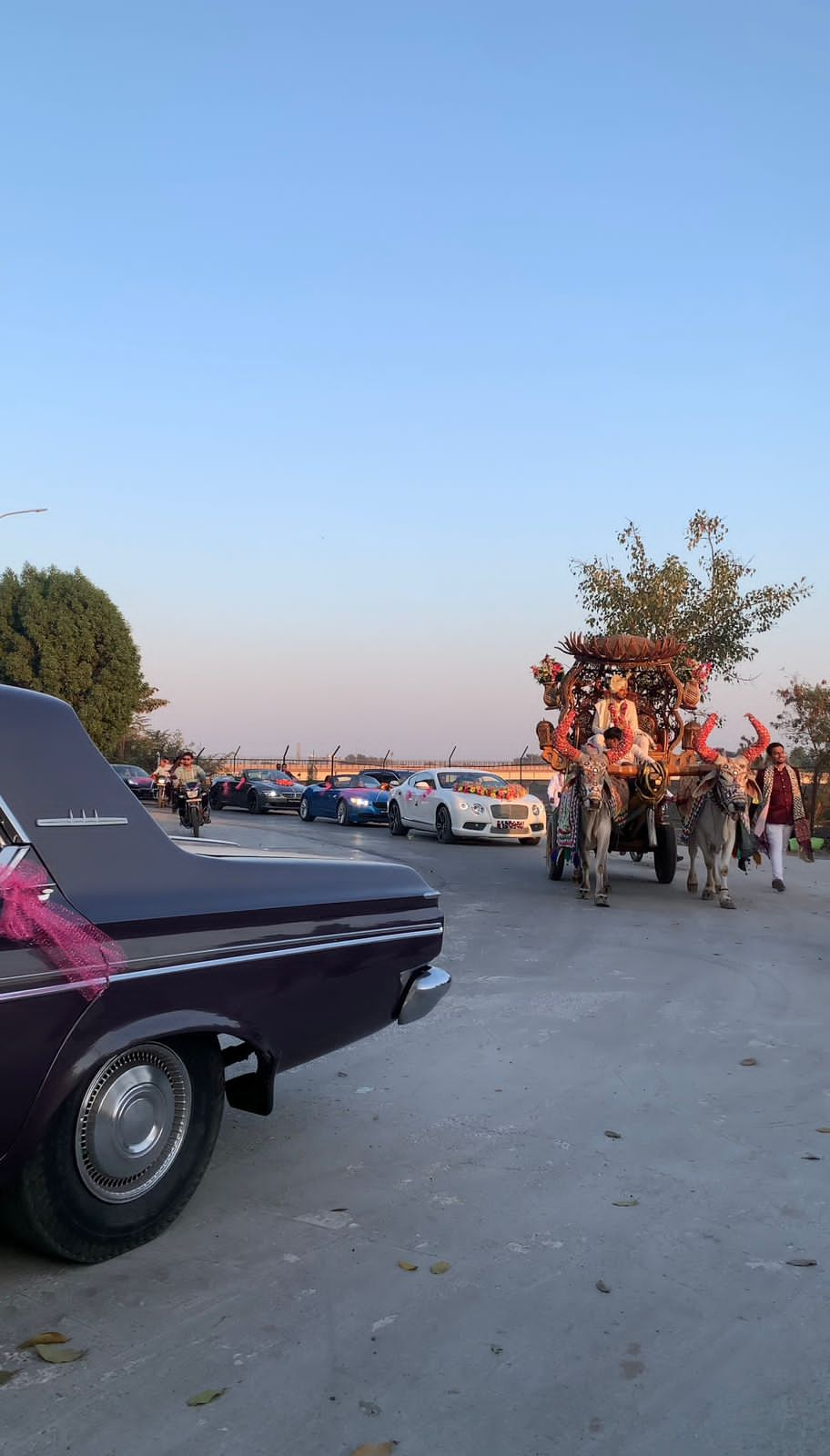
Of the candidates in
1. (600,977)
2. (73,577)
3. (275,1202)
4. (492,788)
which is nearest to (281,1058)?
(275,1202)

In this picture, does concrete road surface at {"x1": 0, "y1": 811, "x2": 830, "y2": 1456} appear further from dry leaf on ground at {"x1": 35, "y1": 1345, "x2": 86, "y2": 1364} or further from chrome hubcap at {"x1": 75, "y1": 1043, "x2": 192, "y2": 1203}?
chrome hubcap at {"x1": 75, "y1": 1043, "x2": 192, "y2": 1203}

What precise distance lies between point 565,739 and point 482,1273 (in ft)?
39.5

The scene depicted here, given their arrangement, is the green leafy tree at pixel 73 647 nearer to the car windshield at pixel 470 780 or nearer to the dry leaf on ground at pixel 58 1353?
the car windshield at pixel 470 780

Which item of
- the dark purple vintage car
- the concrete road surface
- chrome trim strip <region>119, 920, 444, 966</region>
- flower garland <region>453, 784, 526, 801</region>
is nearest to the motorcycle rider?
flower garland <region>453, 784, 526, 801</region>

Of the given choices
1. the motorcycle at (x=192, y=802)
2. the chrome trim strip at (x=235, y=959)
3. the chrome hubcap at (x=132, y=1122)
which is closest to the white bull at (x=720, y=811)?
the chrome trim strip at (x=235, y=959)

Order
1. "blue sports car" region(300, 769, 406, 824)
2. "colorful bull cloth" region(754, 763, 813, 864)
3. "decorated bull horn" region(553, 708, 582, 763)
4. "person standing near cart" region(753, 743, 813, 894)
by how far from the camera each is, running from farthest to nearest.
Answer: "blue sports car" region(300, 769, 406, 824)
"person standing near cart" region(753, 743, 813, 894)
"colorful bull cloth" region(754, 763, 813, 864)
"decorated bull horn" region(553, 708, 582, 763)

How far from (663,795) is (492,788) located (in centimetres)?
923

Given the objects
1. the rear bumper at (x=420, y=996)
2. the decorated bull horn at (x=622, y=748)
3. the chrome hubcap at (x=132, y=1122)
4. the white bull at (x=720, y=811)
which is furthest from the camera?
the decorated bull horn at (x=622, y=748)

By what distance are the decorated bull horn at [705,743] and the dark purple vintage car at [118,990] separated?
35.7 ft

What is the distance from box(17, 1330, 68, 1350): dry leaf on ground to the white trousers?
1393 cm

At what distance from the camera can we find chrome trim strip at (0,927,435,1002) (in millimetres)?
3559

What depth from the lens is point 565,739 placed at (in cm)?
1573

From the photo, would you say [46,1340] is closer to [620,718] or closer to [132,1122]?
[132,1122]

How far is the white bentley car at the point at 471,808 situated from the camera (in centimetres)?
2350
